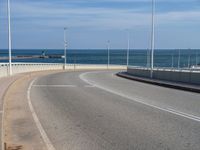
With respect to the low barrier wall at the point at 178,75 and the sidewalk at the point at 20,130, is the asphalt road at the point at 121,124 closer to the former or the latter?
the sidewalk at the point at 20,130

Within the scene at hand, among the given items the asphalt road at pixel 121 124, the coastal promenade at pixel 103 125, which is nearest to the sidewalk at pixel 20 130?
the coastal promenade at pixel 103 125

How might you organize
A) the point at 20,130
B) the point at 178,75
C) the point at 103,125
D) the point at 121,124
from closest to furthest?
the point at 20,130
the point at 103,125
the point at 121,124
the point at 178,75

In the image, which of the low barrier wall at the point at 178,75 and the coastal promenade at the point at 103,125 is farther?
the low barrier wall at the point at 178,75

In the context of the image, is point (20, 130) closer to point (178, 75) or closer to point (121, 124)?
point (121, 124)

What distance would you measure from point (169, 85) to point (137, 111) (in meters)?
13.9

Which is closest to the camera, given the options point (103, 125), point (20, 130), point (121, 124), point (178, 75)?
point (20, 130)

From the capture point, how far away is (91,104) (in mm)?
17703

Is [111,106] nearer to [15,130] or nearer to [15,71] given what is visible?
[15,130]

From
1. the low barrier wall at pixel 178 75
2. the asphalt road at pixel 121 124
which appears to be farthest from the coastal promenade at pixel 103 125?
the low barrier wall at pixel 178 75

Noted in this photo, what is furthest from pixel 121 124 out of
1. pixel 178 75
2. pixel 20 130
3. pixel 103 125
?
pixel 178 75

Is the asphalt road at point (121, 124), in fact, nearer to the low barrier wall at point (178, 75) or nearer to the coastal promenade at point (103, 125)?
the coastal promenade at point (103, 125)

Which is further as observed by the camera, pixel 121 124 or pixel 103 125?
pixel 121 124

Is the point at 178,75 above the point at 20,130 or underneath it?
above

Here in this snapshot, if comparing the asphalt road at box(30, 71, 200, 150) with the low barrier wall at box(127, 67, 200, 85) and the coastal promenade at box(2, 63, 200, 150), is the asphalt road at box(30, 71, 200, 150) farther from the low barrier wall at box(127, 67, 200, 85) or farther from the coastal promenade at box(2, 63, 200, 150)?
the low barrier wall at box(127, 67, 200, 85)
